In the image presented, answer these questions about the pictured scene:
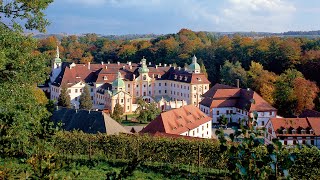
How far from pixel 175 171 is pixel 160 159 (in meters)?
2.25

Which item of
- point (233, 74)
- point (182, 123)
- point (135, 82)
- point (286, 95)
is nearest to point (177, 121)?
point (182, 123)

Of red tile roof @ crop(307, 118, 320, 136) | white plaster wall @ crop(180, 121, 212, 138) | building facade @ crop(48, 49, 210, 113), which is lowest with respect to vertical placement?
white plaster wall @ crop(180, 121, 212, 138)

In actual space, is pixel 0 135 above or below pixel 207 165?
above

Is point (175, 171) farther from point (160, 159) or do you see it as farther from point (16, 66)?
point (16, 66)

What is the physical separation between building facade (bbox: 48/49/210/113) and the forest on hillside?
216 inches

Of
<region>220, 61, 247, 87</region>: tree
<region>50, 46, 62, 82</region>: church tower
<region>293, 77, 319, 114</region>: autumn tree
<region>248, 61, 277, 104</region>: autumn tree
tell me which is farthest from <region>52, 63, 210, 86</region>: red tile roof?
<region>293, 77, 319, 114</region>: autumn tree

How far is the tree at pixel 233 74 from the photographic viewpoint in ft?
180

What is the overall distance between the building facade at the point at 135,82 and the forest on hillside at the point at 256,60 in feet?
18.0

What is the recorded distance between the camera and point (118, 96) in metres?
48.8

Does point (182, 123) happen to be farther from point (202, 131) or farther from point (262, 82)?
point (262, 82)

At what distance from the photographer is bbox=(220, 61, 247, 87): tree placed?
180 feet

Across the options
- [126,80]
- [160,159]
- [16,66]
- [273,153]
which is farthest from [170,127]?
[126,80]

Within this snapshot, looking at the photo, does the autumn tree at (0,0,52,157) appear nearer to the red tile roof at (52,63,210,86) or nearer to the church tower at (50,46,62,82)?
the red tile roof at (52,63,210,86)

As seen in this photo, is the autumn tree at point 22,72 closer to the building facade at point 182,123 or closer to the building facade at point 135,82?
the building facade at point 182,123
